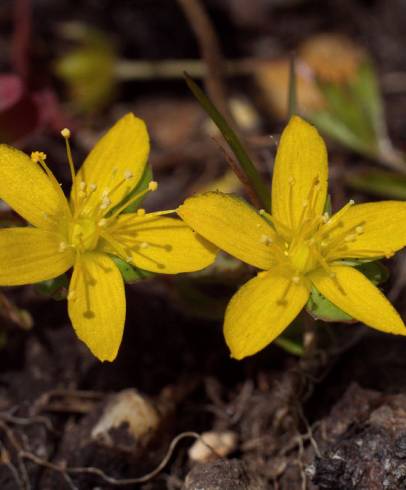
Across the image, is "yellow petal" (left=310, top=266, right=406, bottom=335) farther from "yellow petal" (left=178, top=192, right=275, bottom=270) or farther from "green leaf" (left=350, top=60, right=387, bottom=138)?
"green leaf" (left=350, top=60, right=387, bottom=138)

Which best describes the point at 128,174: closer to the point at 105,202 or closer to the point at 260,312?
the point at 105,202

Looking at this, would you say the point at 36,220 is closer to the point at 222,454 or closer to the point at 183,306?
the point at 183,306

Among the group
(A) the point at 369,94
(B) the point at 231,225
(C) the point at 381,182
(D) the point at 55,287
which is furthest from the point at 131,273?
(A) the point at 369,94

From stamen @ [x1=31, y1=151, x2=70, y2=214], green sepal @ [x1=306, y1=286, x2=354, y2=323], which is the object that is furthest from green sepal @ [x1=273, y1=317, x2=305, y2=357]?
stamen @ [x1=31, y1=151, x2=70, y2=214]

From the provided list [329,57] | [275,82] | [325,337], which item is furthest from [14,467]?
[329,57]

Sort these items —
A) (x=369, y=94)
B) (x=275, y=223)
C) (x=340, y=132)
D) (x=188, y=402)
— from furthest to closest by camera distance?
(x=369, y=94) < (x=340, y=132) < (x=188, y=402) < (x=275, y=223)
